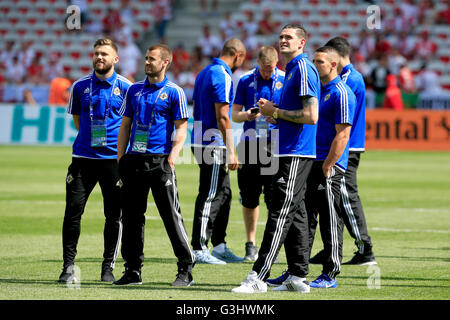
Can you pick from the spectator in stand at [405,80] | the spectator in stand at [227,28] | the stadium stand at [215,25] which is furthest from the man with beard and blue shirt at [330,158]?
the spectator in stand at [227,28]

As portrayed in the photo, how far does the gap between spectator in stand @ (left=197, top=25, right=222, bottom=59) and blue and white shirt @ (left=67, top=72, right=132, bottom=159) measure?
26.7 metres

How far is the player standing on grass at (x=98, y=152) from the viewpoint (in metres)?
8.77

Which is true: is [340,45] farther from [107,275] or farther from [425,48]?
[425,48]

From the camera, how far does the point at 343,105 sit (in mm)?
8539

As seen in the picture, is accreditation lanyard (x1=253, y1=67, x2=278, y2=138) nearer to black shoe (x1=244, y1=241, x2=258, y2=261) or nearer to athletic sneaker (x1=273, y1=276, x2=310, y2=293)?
black shoe (x1=244, y1=241, x2=258, y2=261)

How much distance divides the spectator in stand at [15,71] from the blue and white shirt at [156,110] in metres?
28.0

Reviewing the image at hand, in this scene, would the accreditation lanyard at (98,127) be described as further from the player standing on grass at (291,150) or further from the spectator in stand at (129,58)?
the spectator in stand at (129,58)

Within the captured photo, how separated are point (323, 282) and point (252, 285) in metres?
0.89

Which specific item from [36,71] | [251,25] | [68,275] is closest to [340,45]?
[68,275]

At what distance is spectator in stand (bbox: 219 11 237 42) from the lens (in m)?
36.2

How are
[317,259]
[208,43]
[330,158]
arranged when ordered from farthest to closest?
1. [208,43]
2. [317,259]
3. [330,158]

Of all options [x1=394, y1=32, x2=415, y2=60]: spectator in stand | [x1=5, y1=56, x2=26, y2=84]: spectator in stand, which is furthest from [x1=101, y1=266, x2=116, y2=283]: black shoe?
[x1=5, y1=56, x2=26, y2=84]: spectator in stand

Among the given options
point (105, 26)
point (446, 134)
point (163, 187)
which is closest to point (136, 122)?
point (163, 187)

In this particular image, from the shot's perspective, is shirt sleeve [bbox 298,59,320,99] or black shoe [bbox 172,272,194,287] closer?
shirt sleeve [bbox 298,59,320,99]
